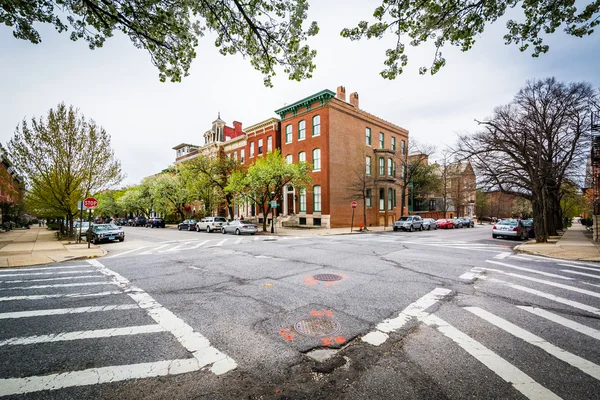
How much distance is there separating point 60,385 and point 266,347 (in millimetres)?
2238

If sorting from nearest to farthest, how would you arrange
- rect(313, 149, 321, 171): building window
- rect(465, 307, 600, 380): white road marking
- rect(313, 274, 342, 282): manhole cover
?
rect(465, 307, 600, 380): white road marking
rect(313, 274, 342, 282): manhole cover
rect(313, 149, 321, 171): building window

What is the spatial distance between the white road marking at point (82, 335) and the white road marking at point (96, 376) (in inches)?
37.6

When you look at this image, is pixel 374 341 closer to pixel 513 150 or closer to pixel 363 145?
pixel 513 150

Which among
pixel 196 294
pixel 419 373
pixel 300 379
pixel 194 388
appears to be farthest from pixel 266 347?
pixel 196 294

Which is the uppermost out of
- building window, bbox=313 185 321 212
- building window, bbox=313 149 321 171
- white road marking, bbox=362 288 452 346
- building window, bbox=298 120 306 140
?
building window, bbox=298 120 306 140

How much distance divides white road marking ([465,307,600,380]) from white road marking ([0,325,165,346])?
213 inches

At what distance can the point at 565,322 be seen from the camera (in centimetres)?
424

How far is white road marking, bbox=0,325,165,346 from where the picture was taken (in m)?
3.73

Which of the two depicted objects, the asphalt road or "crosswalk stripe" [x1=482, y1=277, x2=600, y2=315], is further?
"crosswalk stripe" [x1=482, y1=277, x2=600, y2=315]

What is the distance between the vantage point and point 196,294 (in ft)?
19.0

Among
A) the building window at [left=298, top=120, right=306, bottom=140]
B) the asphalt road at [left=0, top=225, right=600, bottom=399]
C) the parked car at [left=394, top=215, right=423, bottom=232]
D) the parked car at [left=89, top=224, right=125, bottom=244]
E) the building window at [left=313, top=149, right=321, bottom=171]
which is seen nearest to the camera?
the asphalt road at [left=0, top=225, right=600, bottom=399]

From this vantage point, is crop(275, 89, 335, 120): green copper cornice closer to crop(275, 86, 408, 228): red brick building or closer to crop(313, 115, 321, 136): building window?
crop(275, 86, 408, 228): red brick building

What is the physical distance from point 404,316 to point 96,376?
14.6 feet

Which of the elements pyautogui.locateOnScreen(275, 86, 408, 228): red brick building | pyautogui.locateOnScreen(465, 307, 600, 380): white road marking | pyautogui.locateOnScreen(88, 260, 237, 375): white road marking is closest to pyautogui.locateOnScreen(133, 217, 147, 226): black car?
pyautogui.locateOnScreen(275, 86, 408, 228): red brick building
